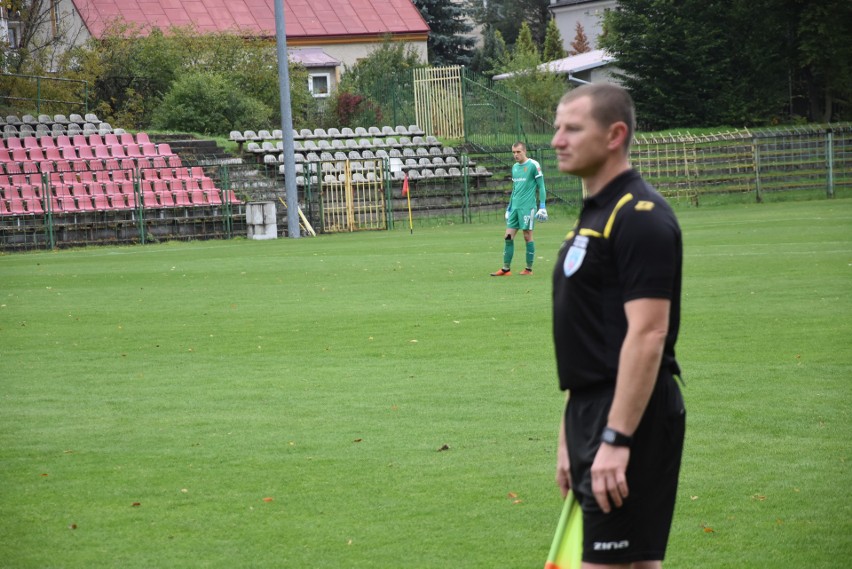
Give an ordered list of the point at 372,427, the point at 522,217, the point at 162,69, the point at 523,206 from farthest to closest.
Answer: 1. the point at 162,69
2. the point at 523,206
3. the point at 522,217
4. the point at 372,427

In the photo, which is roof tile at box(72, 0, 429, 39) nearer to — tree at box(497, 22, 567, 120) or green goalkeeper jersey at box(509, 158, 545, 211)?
tree at box(497, 22, 567, 120)

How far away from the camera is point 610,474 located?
3484 millimetres

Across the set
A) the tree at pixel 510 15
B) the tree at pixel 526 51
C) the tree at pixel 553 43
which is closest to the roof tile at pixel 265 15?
the tree at pixel 526 51

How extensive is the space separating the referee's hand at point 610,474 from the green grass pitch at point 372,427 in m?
2.20

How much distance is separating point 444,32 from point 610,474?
77216 millimetres

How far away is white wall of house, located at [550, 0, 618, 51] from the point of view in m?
101

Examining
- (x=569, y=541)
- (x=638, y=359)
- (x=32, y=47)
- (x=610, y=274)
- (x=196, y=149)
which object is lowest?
(x=569, y=541)

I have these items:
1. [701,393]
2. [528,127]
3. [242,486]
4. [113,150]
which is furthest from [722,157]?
[242,486]

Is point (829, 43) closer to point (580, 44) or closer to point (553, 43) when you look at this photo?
point (553, 43)

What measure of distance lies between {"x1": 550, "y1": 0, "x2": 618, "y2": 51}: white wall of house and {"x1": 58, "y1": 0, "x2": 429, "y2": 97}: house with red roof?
113 feet

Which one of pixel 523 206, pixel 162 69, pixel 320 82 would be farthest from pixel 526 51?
pixel 523 206

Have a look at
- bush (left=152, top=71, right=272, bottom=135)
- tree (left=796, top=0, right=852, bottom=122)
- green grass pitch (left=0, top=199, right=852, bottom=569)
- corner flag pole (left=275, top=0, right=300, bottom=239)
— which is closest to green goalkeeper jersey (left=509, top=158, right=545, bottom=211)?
green grass pitch (left=0, top=199, right=852, bottom=569)

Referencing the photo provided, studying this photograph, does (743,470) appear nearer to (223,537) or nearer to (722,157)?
(223,537)

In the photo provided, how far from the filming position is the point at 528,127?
4525 centimetres
